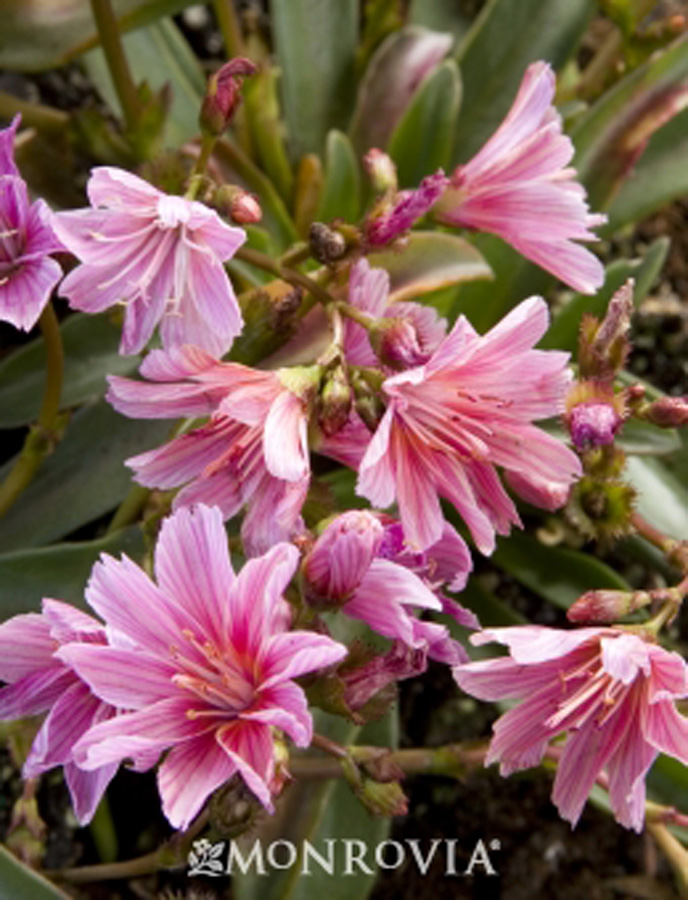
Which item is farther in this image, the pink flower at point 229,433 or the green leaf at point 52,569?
the green leaf at point 52,569

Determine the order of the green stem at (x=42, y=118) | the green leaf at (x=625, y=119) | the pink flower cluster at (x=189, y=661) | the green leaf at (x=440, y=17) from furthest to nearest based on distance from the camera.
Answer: the green leaf at (x=440, y=17), the green stem at (x=42, y=118), the green leaf at (x=625, y=119), the pink flower cluster at (x=189, y=661)

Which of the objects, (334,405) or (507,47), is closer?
(334,405)

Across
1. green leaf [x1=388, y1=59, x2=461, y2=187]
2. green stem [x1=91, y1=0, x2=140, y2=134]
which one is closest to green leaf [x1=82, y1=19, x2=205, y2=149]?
green stem [x1=91, y1=0, x2=140, y2=134]

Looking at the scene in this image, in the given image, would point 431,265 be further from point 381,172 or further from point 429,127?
point 429,127

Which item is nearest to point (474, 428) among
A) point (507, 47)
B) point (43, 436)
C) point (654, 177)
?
point (43, 436)

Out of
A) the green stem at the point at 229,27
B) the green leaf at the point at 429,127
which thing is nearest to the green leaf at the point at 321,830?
the green leaf at the point at 429,127

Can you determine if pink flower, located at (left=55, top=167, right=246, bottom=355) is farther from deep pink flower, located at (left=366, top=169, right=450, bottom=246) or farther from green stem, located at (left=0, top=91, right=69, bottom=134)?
green stem, located at (left=0, top=91, right=69, bottom=134)

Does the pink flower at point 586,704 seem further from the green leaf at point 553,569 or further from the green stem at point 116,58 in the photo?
the green stem at point 116,58
